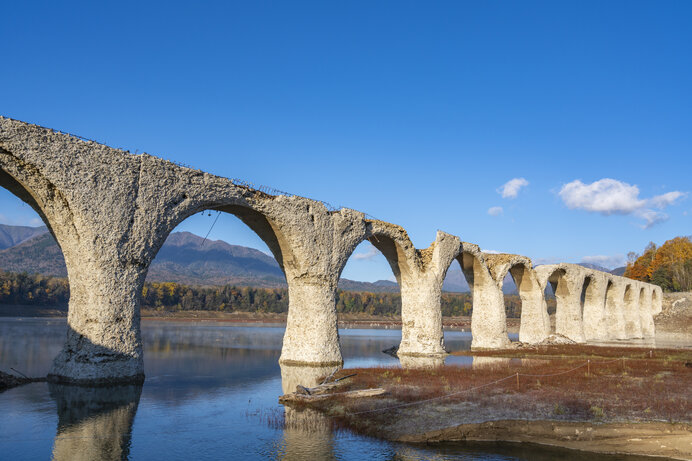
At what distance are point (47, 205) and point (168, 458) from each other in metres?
8.22

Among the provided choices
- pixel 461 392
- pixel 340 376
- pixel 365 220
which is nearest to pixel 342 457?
pixel 461 392

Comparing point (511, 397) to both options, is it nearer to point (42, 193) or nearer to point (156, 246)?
point (156, 246)

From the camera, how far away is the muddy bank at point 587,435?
880 cm

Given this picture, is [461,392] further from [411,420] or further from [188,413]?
[188,413]

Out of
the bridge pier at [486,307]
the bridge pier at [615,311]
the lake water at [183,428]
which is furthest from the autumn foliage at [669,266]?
the lake water at [183,428]

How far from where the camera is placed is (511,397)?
1223 centimetres

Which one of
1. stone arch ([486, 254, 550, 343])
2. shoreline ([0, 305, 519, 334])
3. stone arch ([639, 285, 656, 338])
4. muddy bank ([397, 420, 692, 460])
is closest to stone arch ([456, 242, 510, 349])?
stone arch ([486, 254, 550, 343])

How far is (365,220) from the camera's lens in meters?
22.7

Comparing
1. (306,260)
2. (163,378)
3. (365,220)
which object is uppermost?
(365,220)

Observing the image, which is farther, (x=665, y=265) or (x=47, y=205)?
(x=665, y=265)

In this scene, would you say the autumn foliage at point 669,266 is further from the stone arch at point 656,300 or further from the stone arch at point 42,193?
the stone arch at point 42,193

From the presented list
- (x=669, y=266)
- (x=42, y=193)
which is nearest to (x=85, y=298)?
(x=42, y=193)

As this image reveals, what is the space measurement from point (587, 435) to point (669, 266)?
8483 cm

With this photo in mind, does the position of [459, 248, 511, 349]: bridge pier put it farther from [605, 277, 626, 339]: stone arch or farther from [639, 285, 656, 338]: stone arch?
[639, 285, 656, 338]: stone arch
